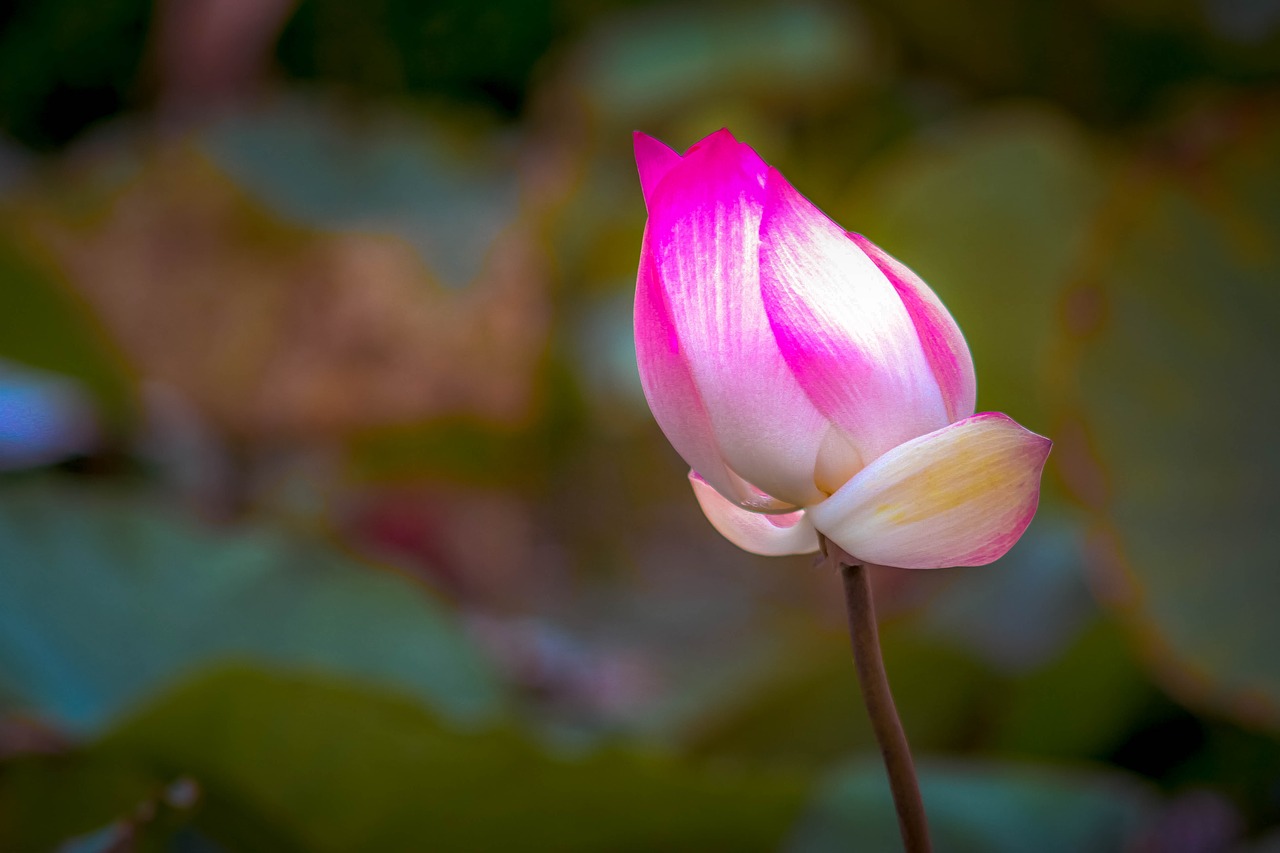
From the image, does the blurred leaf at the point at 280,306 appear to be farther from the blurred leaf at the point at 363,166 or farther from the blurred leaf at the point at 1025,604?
the blurred leaf at the point at 1025,604

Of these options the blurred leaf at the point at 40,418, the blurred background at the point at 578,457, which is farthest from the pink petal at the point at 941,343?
the blurred leaf at the point at 40,418

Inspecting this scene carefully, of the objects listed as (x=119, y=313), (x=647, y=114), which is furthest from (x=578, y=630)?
(x=647, y=114)

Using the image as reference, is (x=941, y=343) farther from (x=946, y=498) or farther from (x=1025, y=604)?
(x=1025, y=604)

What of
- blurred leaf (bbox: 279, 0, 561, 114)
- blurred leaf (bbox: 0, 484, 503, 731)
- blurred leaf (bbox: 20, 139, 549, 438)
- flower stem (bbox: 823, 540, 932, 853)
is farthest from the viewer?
blurred leaf (bbox: 279, 0, 561, 114)

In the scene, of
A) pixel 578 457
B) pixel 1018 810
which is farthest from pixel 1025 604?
pixel 578 457

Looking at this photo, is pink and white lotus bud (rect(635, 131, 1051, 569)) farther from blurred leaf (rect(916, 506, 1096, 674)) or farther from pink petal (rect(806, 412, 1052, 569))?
blurred leaf (rect(916, 506, 1096, 674))

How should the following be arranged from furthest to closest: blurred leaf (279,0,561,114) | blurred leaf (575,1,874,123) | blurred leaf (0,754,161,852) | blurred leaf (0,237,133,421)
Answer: blurred leaf (279,0,561,114)
blurred leaf (575,1,874,123)
blurred leaf (0,237,133,421)
blurred leaf (0,754,161,852)

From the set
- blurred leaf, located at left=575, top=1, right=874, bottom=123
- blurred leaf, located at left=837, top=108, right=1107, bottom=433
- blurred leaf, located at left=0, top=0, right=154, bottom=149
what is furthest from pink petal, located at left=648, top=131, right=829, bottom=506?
blurred leaf, located at left=0, top=0, right=154, bottom=149
